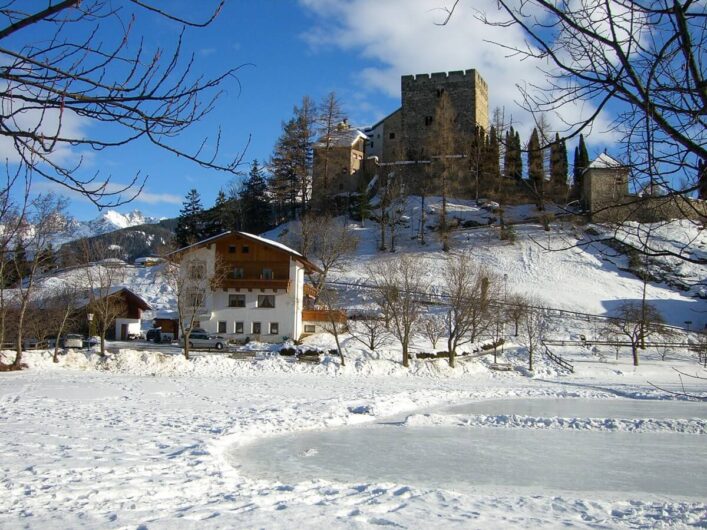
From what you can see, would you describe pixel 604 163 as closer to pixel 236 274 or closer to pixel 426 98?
pixel 236 274

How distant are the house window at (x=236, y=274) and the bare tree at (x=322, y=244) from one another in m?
6.92

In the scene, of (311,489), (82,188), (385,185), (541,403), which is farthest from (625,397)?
(385,185)

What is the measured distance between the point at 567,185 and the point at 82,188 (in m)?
3.34

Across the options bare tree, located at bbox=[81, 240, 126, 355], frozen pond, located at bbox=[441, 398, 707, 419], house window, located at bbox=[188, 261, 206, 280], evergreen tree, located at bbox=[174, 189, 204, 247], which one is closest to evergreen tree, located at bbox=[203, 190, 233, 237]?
evergreen tree, located at bbox=[174, 189, 204, 247]

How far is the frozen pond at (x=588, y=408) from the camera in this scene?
60.9 ft

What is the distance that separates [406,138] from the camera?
7369 cm

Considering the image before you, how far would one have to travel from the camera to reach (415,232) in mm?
60844

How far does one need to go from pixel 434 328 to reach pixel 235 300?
13.9 metres

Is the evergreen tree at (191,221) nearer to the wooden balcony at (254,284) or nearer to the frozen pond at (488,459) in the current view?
the wooden balcony at (254,284)

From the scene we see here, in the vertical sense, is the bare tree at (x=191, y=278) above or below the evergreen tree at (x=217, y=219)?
below

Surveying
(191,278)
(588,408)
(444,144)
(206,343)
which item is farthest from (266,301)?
(444,144)

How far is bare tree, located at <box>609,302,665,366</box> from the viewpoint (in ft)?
129

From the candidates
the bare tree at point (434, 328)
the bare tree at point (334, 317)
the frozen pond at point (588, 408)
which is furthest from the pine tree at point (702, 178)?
the bare tree at point (434, 328)

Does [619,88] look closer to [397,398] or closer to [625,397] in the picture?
[397,398]
